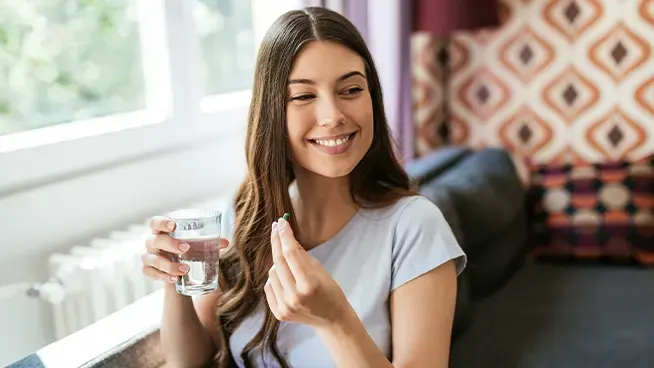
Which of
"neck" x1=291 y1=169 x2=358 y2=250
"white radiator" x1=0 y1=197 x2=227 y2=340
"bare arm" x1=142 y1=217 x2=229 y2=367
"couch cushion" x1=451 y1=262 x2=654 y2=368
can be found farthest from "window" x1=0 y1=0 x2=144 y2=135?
"couch cushion" x1=451 y1=262 x2=654 y2=368

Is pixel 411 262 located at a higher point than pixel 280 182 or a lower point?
lower

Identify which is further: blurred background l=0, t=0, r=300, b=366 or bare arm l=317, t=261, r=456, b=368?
blurred background l=0, t=0, r=300, b=366

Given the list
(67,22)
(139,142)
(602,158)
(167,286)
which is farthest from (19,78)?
(602,158)

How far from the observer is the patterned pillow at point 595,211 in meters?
2.23

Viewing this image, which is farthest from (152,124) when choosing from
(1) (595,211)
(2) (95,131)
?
(1) (595,211)

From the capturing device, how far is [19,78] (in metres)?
1.76

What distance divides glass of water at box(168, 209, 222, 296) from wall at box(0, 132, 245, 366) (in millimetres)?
648

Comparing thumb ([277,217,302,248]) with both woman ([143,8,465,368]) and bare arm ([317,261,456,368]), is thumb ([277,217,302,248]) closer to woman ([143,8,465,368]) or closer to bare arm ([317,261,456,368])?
woman ([143,8,465,368])

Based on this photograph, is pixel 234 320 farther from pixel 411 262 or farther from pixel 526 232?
pixel 526 232

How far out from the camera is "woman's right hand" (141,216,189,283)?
1.16 m

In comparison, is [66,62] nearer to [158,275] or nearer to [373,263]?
[158,275]

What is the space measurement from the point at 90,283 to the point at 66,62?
65cm

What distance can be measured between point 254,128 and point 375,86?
25 cm

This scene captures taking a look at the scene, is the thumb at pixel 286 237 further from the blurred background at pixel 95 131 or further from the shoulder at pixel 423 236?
the blurred background at pixel 95 131
